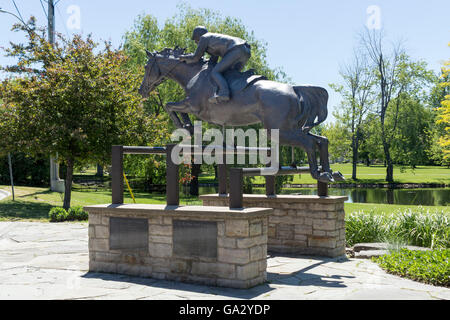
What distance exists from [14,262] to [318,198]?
5.59 m

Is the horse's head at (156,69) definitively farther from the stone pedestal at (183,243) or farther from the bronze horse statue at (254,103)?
the stone pedestal at (183,243)

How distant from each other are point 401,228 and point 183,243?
6321 millimetres

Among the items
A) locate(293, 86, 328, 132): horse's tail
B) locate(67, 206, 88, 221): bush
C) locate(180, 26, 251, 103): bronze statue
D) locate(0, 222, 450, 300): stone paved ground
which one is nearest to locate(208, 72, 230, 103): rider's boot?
locate(180, 26, 251, 103): bronze statue

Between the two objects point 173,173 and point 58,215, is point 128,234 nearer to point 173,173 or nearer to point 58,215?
point 173,173

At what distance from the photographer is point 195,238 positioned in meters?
5.98

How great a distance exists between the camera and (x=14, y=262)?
7371 millimetres

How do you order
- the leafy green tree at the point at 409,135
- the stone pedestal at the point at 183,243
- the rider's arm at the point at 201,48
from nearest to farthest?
the stone pedestal at the point at 183,243 → the rider's arm at the point at 201,48 → the leafy green tree at the point at 409,135

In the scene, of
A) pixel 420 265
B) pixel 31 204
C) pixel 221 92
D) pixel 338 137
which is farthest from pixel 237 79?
pixel 338 137

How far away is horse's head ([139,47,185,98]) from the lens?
730 centimetres

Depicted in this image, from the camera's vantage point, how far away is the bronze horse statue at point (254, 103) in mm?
6570

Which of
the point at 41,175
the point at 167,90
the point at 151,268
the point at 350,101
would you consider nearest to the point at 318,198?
the point at 151,268

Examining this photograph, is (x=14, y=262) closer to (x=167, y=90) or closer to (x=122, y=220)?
(x=122, y=220)

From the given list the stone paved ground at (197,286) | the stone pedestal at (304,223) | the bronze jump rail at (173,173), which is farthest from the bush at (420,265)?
the bronze jump rail at (173,173)

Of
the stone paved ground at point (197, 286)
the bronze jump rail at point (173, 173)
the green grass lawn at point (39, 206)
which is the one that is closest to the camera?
the stone paved ground at point (197, 286)
